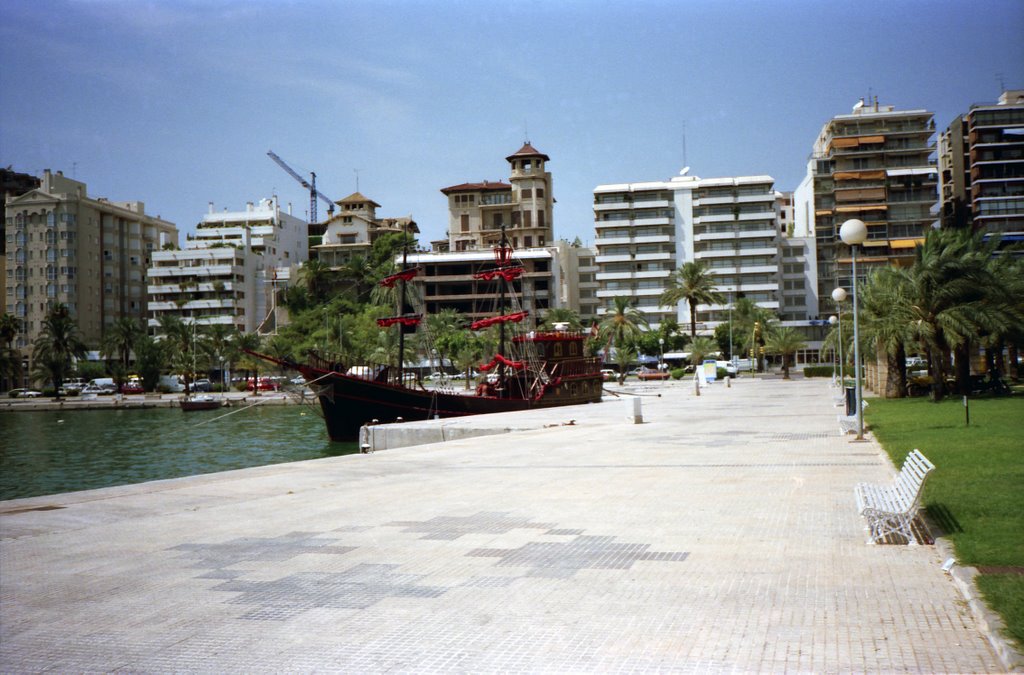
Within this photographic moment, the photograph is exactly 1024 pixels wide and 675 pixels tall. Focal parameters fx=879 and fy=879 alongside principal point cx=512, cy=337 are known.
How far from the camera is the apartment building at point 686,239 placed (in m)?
103

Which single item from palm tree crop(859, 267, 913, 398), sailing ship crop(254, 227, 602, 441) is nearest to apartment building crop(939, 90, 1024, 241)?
sailing ship crop(254, 227, 602, 441)

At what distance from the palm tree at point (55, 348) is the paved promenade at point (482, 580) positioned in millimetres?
63623

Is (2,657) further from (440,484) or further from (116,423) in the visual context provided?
(116,423)

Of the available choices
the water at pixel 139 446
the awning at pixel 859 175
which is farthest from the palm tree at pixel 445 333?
the awning at pixel 859 175

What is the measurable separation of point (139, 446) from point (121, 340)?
→ 52982 millimetres

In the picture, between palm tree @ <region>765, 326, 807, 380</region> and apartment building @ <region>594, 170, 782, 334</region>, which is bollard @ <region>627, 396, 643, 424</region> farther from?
apartment building @ <region>594, 170, 782, 334</region>

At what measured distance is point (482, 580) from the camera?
7289 mm

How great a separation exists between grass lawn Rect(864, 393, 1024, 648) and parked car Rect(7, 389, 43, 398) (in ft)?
269

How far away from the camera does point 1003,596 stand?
603 cm

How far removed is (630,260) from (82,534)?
9777cm

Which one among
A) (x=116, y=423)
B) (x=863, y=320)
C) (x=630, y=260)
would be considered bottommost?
(x=116, y=423)

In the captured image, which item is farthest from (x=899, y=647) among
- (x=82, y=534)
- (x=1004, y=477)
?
(x=82, y=534)

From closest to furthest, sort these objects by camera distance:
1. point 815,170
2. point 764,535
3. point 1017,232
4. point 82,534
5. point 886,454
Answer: point 764,535 → point 82,534 → point 886,454 → point 1017,232 → point 815,170

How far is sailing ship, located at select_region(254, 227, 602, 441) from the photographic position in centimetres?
4397
